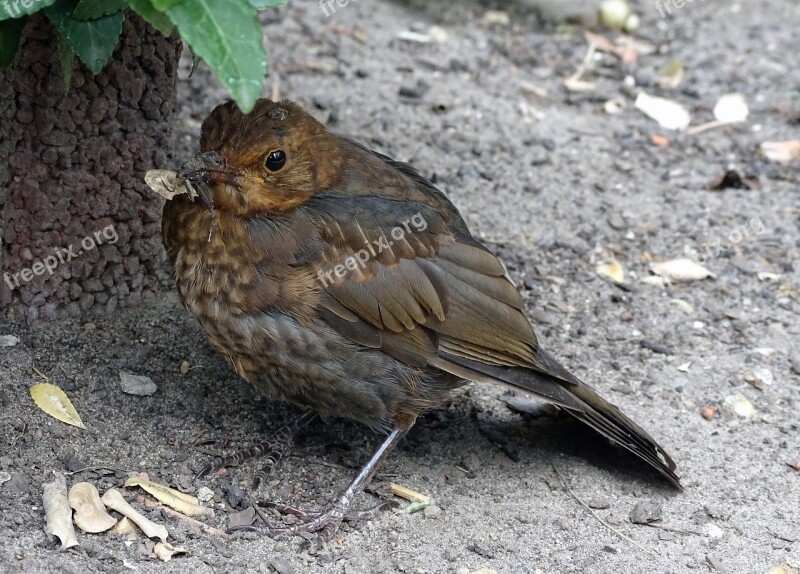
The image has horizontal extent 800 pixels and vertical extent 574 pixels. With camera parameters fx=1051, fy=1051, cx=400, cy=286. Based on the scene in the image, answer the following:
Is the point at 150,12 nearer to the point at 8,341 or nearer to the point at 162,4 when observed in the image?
the point at 162,4

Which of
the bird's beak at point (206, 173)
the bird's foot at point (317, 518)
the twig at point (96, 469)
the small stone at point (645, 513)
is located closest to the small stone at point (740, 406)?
the small stone at point (645, 513)

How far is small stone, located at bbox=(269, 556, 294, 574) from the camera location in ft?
10.3

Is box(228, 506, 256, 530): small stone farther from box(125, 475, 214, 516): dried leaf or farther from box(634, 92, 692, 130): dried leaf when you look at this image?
box(634, 92, 692, 130): dried leaf

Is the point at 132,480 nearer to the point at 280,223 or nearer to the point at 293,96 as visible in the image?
the point at 280,223

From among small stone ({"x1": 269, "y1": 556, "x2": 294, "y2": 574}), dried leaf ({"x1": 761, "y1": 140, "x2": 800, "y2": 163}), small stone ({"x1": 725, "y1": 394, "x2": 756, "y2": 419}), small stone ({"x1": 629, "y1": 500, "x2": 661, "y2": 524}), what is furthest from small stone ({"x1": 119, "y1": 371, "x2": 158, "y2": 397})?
dried leaf ({"x1": 761, "y1": 140, "x2": 800, "y2": 163})

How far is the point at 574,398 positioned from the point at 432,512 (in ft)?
2.14

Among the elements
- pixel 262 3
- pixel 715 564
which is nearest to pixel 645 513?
pixel 715 564

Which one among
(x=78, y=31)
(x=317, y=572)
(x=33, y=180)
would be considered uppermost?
(x=78, y=31)

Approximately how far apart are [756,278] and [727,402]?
3.27 ft

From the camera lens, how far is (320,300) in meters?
→ 3.39

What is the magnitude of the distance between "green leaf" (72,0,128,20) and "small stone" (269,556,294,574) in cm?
165

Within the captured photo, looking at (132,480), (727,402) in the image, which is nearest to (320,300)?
(132,480)

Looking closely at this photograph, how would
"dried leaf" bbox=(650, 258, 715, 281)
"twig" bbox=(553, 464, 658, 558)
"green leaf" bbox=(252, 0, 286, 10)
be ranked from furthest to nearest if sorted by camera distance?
"dried leaf" bbox=(650, 258, 715, 281)
"twig" bbox=(553, 464, 658, 558)
"green leaf" bbox=(252, 0, 286, 10)

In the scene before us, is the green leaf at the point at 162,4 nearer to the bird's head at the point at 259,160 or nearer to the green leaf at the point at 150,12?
the green leaf at the point at 150,12
